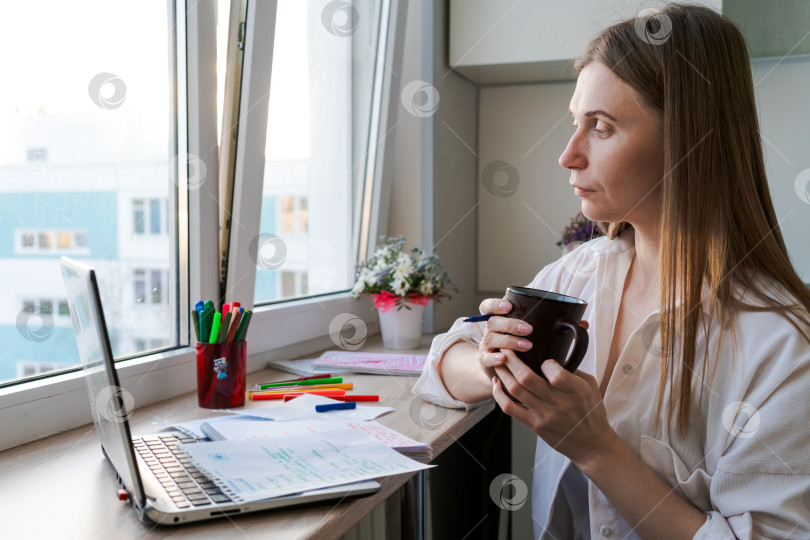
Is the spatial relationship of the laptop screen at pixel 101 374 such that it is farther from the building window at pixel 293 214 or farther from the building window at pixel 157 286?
the building window at pixel 293 214

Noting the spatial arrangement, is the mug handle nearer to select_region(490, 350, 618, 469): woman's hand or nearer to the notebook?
select_region(490, 350, 618, 469): woman's hand

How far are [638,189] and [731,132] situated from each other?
0.14 m

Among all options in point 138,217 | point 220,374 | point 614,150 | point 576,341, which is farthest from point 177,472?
point 614,150

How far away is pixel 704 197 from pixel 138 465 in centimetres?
80

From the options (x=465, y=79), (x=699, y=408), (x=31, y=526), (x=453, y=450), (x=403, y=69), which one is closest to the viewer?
(x=31, y=526)

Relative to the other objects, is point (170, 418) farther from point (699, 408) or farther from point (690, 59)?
point (690, 59)

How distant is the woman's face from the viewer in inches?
39.9

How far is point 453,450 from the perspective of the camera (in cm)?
199

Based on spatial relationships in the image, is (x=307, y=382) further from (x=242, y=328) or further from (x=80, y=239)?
(x=80, y=239)

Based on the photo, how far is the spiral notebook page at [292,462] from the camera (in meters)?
0.76

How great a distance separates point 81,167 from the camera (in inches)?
44.3

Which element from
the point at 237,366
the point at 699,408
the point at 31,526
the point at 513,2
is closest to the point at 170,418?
the point at 237,366

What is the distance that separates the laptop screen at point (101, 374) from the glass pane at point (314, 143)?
77 cm

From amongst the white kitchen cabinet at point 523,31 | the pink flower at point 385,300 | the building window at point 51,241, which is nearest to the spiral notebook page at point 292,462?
the building window at point 51,241
